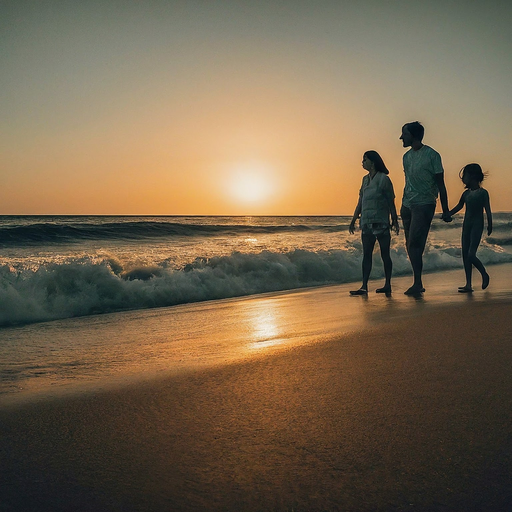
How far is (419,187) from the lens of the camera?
654 centimetres

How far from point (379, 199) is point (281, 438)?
215 inches

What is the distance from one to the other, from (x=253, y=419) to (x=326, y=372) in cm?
75

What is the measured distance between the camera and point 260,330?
4.25 metres

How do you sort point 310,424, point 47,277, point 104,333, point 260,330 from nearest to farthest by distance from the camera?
point 310,424 < point 260,330 < point 104,333 < point 47,277

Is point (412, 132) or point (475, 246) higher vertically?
point (412, 132)

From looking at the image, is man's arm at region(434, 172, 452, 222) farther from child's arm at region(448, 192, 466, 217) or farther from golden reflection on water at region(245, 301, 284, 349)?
golden reflection on water at region(245, 301, 284, 349)

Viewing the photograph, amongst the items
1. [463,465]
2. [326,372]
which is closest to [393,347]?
[326,372]

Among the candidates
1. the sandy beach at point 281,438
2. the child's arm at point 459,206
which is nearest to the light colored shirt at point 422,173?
the child's arm at point 459,206

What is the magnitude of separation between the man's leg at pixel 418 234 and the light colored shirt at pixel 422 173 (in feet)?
0.33

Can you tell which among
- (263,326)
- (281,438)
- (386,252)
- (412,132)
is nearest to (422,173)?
(412,132)

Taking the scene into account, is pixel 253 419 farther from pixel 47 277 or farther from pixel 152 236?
pixel 152 236

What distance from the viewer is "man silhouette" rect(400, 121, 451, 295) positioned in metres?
6.43

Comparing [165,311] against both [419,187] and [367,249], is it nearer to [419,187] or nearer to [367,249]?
[367,249]

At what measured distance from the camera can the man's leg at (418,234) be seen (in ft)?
21.5
